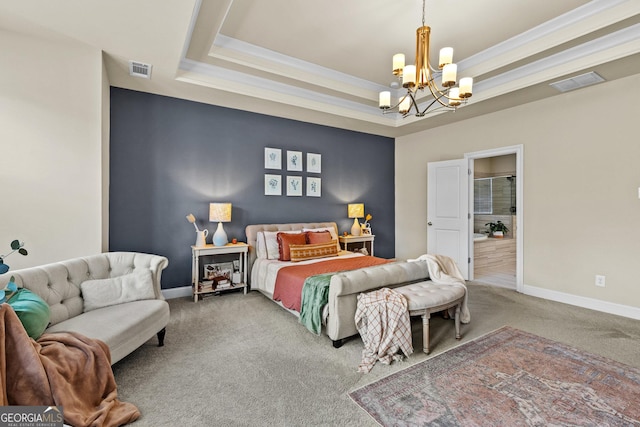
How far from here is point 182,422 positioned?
5.59 feet

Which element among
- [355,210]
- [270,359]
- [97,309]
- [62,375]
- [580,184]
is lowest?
[270,359]

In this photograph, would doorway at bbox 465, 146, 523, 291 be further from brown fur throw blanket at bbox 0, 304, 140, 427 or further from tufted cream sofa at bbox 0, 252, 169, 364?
brown fur throw blanket at bbox 0, 304, 140, 427

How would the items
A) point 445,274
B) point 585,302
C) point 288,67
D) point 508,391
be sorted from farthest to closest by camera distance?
point 288,67, point 585,302, point 445,274, point 508,391

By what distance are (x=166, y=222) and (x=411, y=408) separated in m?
3.53

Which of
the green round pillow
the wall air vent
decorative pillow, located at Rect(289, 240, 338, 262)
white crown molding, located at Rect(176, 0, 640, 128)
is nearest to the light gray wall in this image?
the wall air vent

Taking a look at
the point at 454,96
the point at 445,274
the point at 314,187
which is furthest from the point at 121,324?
the point at 314,187

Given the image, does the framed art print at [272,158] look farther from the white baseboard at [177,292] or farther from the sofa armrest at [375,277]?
the sofa armrest at [375,277]

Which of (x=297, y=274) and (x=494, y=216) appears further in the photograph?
(x=494, y=216)

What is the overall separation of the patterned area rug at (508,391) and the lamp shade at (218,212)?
2.82 meters

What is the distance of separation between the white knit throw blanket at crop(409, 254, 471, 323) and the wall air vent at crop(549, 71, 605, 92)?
2.50 m

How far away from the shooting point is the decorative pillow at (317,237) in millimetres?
4312

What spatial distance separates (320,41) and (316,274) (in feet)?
8.61

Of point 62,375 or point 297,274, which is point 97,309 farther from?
point 297,274

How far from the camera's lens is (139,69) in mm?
3236
